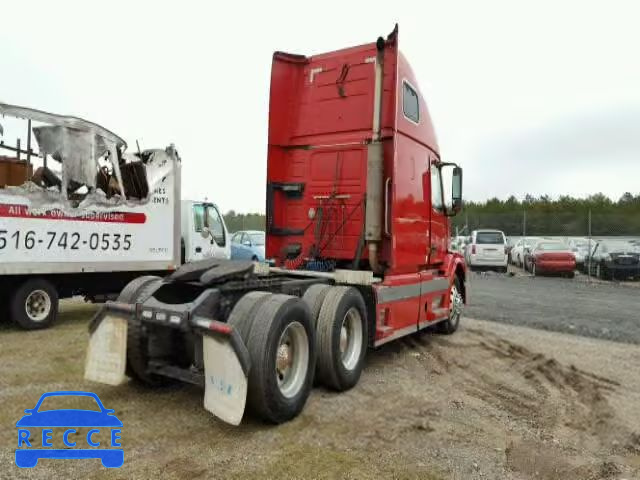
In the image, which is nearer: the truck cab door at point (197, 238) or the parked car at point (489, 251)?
the truck cab door at point (197, 238)

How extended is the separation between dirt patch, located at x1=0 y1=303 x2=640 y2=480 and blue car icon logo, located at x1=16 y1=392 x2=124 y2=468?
9 centimetres

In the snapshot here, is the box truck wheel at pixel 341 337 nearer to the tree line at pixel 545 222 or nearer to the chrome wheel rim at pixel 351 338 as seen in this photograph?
the chrome wheel rim at pixel 351 338

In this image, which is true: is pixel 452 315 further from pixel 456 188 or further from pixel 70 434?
pixel 70 434

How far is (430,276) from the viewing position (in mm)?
7773

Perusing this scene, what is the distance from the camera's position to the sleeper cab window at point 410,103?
22.6ft

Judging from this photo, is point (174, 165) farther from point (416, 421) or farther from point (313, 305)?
point (416, 421)

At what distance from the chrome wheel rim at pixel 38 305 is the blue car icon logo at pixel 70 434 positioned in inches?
162

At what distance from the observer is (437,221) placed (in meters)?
8.19

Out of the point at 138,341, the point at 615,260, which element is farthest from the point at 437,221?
the point at 615,260

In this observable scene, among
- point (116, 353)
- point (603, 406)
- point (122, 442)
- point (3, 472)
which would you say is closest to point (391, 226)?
point (603, 406)

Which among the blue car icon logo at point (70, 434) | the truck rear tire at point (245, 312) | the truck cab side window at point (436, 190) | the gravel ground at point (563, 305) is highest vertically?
the truck cab side window at point (436, 190)

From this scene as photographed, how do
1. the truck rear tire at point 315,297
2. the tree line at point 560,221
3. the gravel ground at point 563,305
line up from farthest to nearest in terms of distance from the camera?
1. the tree line at point 560,221
2. the gravel ground at point 563,305
3. the truck rear tire at point 315,297

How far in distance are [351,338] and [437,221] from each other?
9.96 feet

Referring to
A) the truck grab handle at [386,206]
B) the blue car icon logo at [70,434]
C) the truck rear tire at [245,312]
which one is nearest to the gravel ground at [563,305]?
the truck grab handle at [386,206]
